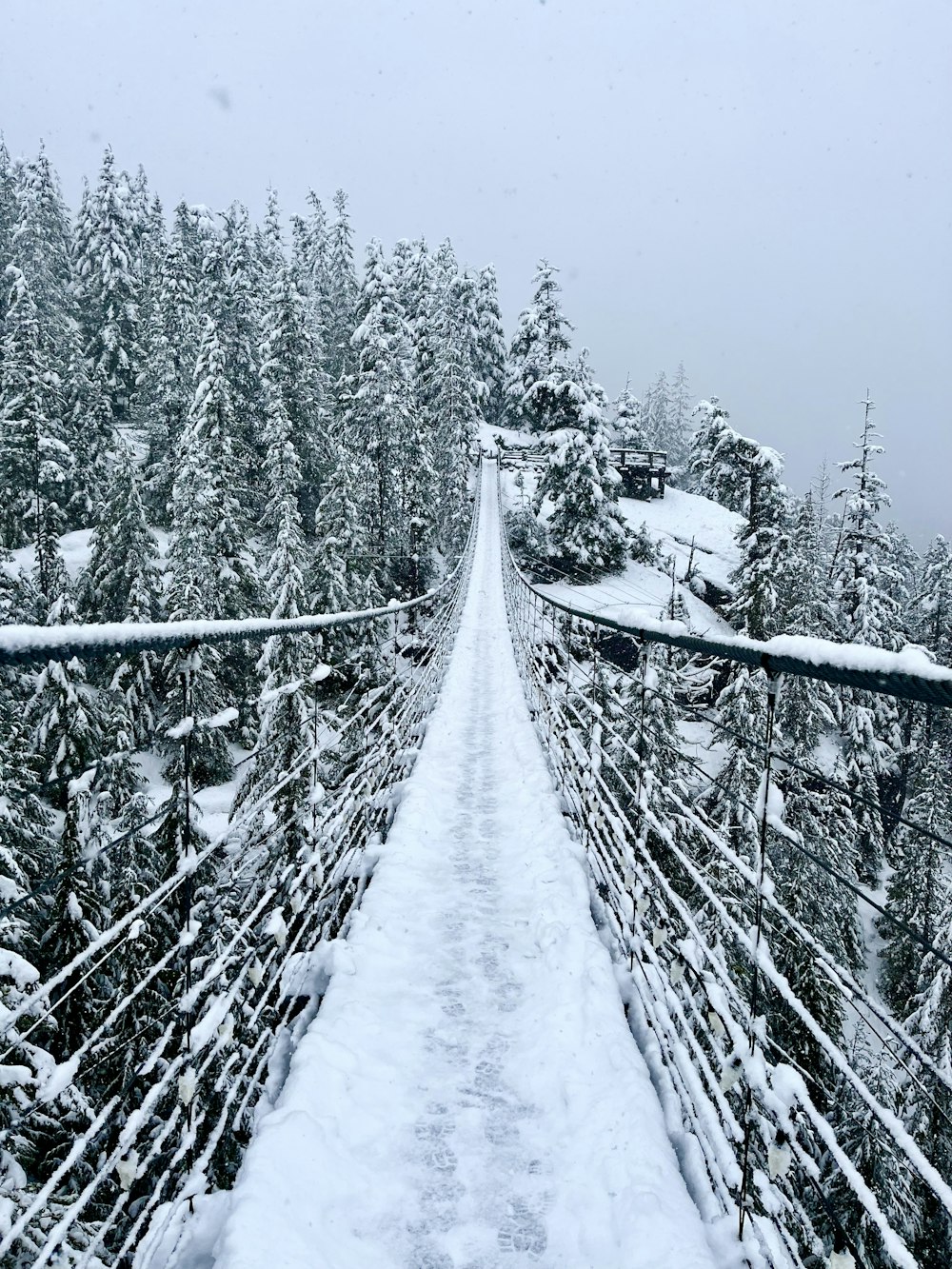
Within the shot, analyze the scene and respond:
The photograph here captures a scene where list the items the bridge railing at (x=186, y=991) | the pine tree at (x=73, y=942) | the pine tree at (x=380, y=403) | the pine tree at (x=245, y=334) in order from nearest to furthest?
the bridge railing at (x=186, y=991) < the pine tree at (x=73, y=942) < the pine tree at (x=380, y=403) < the pine tree at (x=245, y=334)

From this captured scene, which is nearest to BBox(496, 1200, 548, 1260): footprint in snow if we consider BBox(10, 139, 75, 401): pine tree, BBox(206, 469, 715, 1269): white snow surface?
BBox(206, 469, 715, 1269): white snow surface

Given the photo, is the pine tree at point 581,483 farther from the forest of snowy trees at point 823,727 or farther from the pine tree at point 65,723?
the pine tree at point 65,723

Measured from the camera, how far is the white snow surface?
1.91 meters

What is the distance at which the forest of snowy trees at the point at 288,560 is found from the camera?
7.11 meters

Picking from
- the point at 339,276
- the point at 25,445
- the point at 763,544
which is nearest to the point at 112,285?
the point at 339,276

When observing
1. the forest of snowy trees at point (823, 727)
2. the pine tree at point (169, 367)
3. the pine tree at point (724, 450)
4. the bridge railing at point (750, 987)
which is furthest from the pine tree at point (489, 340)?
the bridge railing at point (750, 987)

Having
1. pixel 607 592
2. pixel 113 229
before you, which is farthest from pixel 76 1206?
pixel 113 229

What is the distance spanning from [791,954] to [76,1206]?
11549 millimetres

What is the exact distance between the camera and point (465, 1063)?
267cm

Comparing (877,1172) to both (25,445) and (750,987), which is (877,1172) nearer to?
(750,987)

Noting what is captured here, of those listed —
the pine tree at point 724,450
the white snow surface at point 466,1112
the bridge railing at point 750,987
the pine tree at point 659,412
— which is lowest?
the white snow surface at point 466,1112

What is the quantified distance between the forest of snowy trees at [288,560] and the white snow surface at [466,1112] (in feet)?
1.25

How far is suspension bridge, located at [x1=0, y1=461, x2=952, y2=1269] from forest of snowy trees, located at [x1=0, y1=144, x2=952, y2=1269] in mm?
190

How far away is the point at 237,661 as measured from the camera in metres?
21.7
